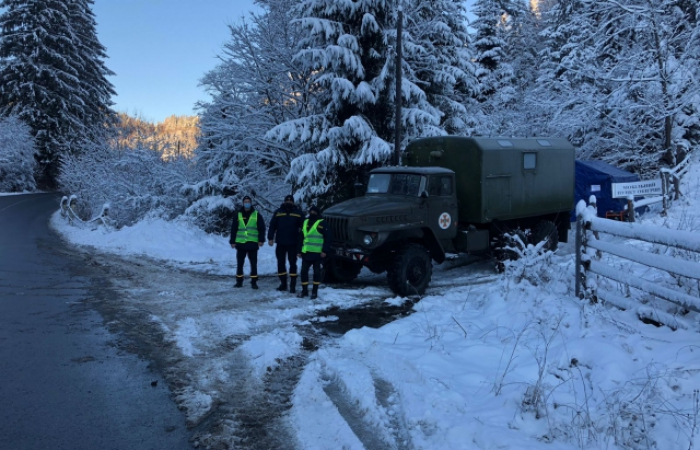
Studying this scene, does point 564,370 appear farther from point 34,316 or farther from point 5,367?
point 34,316

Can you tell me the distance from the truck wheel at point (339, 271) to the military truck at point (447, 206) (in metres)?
0.02

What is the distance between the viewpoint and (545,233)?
1266 cm

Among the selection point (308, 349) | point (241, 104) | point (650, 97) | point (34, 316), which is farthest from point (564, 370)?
point (650, 97)

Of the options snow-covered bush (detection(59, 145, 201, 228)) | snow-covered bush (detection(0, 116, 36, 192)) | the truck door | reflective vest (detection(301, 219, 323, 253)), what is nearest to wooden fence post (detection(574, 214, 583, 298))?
the truck door

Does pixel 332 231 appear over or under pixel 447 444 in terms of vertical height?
over

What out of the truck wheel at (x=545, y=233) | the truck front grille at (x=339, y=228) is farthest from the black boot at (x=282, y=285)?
the truck wheel at (x=545, y=233)

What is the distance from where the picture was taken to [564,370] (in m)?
4.63

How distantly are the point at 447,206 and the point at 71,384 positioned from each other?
23.8 ft

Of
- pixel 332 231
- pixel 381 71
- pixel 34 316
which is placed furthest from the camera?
pixel 381 71

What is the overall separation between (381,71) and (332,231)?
322 inches

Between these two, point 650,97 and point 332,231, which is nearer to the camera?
point 332,231

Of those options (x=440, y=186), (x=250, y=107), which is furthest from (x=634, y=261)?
(x=250, y=107)

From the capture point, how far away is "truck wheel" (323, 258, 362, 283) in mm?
10070

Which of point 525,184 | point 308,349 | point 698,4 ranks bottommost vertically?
point 308,349
